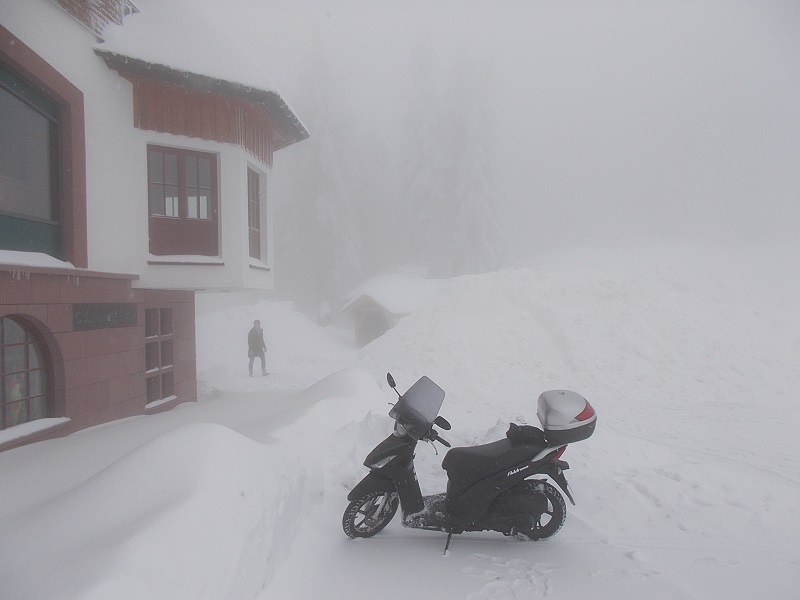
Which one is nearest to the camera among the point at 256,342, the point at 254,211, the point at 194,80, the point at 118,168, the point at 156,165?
the point at 118,168

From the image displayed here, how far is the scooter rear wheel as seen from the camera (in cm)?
368

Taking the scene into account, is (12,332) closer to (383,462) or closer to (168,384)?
(168,384)

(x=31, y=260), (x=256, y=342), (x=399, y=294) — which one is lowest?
(x=256, y=342)

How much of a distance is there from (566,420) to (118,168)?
8.06m

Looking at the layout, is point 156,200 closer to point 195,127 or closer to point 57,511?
point 195,127

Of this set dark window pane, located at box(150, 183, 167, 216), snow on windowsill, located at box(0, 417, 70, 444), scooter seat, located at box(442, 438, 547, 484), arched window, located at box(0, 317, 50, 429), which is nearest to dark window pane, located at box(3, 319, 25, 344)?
arched window, located at box(0, 317, 50, 429)

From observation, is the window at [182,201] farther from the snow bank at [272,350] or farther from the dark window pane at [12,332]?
the snow bank at [272,350]

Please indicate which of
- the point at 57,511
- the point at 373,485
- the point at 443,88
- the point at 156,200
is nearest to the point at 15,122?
the point at 156,200

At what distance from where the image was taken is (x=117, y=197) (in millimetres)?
7723

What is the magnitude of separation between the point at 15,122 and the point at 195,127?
2871 mm

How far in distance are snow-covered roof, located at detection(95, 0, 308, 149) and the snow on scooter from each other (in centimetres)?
710

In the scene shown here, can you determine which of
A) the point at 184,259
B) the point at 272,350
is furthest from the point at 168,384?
the point at 272,350

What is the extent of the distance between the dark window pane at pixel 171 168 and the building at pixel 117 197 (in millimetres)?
27

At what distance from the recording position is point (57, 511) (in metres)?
2.91
